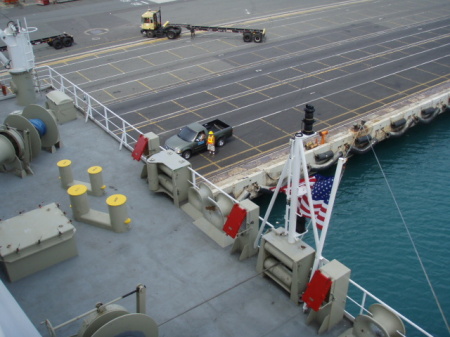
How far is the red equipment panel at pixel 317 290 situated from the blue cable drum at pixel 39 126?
39.7ft

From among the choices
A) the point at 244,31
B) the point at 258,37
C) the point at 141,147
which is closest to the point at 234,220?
the point at 141,147

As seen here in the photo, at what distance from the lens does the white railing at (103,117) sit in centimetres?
1990

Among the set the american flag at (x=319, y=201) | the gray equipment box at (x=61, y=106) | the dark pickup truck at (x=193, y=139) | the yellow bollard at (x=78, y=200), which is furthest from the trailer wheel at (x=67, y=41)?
the american flag at (x=319, y=201)

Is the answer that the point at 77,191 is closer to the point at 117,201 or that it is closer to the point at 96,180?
the point at 117,201

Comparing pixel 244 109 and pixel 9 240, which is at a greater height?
pixel 9 240

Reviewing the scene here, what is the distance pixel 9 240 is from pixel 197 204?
216 inches

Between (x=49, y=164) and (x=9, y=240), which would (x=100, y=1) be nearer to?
(x=49, y=164)

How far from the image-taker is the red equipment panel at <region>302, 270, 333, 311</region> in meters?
10.4

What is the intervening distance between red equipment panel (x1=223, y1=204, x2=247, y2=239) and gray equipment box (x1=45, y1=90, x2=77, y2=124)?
1161cm

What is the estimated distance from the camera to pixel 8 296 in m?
8.05

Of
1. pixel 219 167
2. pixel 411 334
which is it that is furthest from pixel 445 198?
pixel 219 167

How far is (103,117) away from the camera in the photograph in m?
29.7

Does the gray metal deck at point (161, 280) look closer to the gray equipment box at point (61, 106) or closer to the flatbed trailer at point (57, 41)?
the gray equipment box at point (61, 106)

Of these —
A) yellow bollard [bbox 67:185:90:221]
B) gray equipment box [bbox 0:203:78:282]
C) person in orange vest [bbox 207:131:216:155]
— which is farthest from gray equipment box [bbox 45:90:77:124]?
person in orange vest [bbox 207:131:216:155]
